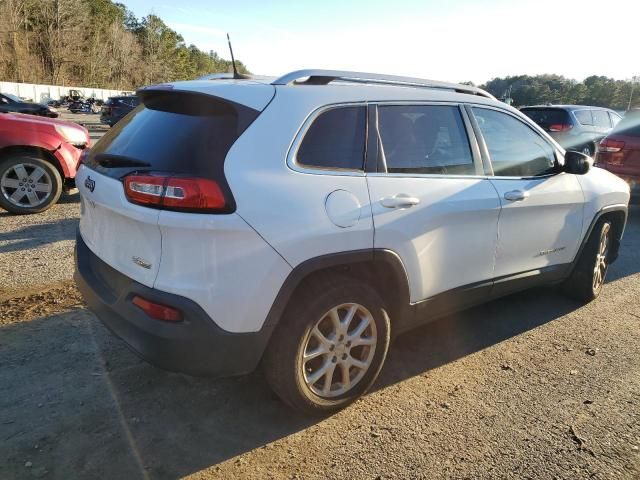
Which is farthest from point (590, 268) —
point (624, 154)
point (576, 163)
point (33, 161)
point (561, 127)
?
point (561, 127)

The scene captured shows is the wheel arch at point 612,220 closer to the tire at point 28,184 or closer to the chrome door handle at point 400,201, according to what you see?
the chrome door handle at point 400,201

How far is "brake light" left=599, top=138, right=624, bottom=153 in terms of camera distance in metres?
7.71

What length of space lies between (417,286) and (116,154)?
1.88m

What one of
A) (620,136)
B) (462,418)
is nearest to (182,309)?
(462,418)

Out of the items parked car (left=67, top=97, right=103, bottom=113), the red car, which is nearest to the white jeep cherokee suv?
the red car

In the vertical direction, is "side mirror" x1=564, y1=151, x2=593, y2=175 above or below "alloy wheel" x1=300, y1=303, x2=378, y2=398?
above

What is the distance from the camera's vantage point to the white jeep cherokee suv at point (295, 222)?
2236 mm

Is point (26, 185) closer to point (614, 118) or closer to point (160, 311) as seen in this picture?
point (160, 311)

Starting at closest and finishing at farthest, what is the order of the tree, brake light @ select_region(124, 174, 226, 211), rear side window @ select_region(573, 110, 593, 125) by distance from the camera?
brake light @ select_region(124, 174, 226, 211) < rear side window @ select_region(573, 110, 593, 125) < the tree

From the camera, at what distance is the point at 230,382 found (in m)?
3.08

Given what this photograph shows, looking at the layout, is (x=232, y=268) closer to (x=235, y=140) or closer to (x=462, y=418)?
(x=235, y=140)

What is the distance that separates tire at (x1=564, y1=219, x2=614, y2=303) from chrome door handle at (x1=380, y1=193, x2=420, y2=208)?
239 centimetres

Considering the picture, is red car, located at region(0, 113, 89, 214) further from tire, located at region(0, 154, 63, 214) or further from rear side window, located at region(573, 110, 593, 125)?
rear side window, located at region(573, 110, 593, 125)

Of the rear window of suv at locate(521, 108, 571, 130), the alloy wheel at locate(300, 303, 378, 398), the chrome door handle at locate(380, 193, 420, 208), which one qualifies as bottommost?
the alloy wheel at locate(300, 303, 378, 398)
